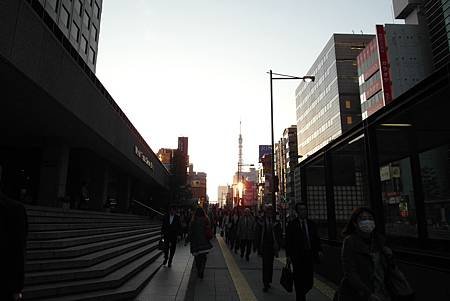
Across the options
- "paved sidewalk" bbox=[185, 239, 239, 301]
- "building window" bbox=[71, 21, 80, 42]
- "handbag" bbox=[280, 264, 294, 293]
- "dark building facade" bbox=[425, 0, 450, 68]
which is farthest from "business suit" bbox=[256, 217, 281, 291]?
"dark building facade" bbox=[425, 0, 450, 68]

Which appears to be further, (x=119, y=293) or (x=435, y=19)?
(x=435, y=19)

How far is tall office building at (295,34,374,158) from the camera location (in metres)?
66.9

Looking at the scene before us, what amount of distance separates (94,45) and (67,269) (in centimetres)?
3420

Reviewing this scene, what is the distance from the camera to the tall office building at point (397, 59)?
51.6m

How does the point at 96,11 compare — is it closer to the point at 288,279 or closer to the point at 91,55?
the point at 91,55

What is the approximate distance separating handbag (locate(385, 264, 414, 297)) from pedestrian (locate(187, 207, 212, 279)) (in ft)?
21.0

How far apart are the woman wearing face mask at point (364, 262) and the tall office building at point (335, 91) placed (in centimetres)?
6500

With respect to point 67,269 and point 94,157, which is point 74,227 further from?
point 94,157

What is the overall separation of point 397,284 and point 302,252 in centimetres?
294

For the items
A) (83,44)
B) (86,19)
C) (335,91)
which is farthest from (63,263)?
(335,91)

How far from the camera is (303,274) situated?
5.80 m

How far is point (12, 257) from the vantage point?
2.60 meters

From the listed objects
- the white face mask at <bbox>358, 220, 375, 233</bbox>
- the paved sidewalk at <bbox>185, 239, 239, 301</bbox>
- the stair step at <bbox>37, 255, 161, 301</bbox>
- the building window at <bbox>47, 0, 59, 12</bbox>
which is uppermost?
the building window at <bbox>47, 0, 59, 12</bbox>

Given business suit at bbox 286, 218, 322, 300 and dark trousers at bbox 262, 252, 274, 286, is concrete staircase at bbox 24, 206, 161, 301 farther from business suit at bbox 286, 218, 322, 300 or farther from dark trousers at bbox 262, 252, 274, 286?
business suit at bbox 286, 218, 322, 300
